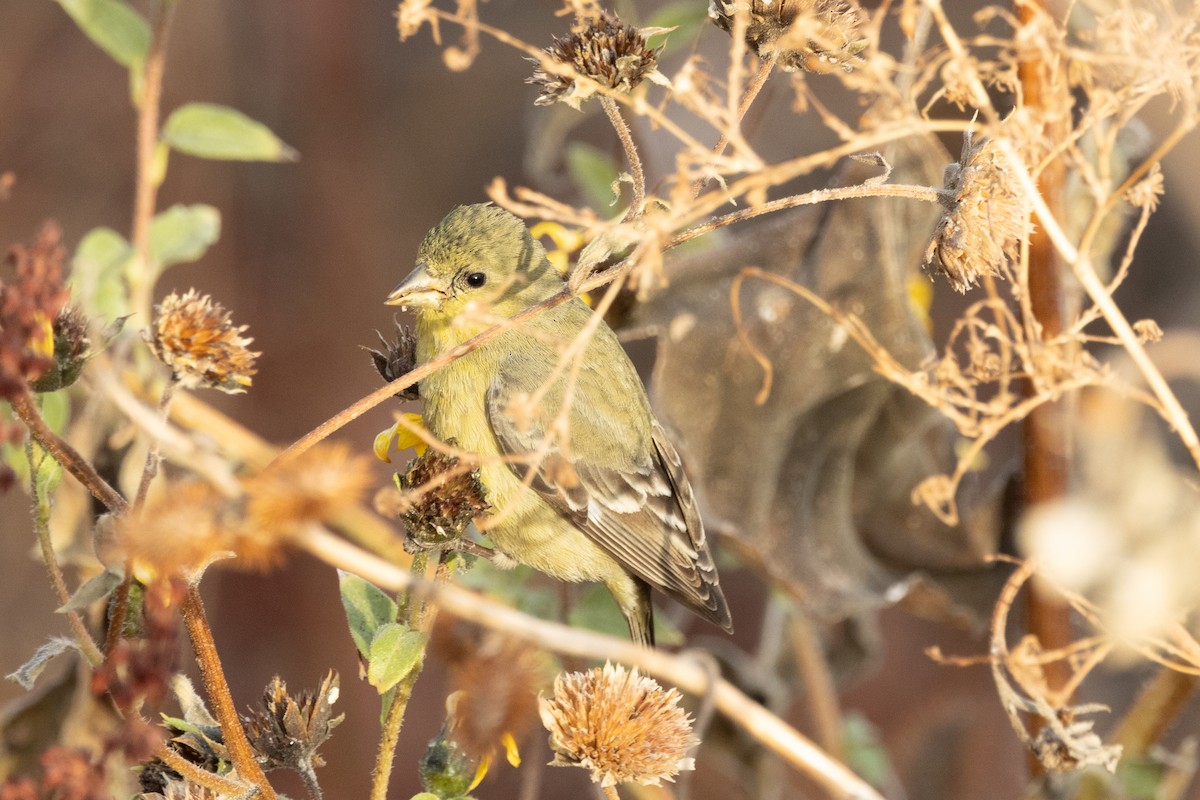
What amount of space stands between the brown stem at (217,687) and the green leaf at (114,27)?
88 cm

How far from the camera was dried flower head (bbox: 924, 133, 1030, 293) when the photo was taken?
1040 millimetres

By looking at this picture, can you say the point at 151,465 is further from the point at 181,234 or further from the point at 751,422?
the point at 751,422

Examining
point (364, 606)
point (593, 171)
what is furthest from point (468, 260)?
point (364, 606)

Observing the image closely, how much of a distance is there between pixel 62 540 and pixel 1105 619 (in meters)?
1.25

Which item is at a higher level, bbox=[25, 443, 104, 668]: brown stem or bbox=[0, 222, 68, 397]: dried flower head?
bbox=[0, 222, 68, 397]: dried flower head

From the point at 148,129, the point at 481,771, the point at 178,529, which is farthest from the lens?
the point at 148,129

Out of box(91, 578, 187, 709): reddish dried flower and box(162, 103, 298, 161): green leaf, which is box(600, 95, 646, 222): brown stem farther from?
box(162, 103, 298, 161): green leaf

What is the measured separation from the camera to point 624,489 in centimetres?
187

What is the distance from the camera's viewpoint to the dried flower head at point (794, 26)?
1073mm

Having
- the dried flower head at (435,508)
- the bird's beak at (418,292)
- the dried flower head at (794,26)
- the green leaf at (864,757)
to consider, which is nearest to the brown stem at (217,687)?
the dried flower head at (435,508)

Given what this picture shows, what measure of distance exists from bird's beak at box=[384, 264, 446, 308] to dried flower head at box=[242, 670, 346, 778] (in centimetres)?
78

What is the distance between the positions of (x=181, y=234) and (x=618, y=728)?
3.23 ft

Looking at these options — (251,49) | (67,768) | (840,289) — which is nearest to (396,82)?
(251,49)

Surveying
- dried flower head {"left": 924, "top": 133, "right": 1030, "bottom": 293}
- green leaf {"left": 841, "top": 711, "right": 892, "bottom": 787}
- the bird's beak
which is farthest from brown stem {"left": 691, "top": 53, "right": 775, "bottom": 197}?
green leaf {"left": 841, "top": 711, "right": 892, "bottom": 787}
